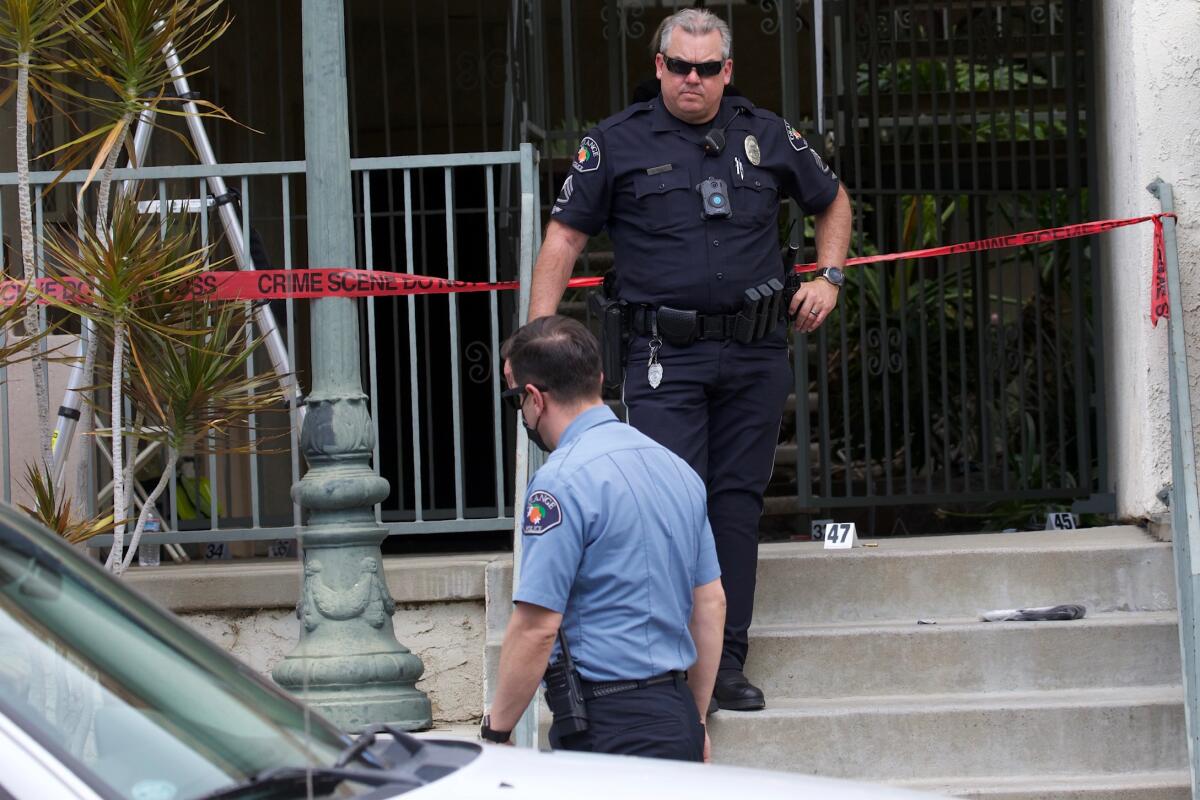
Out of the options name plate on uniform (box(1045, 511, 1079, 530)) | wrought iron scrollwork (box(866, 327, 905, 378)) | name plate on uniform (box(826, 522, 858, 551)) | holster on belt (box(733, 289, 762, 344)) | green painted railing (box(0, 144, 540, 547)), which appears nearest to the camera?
holster on belt (box(733, 289, 762, 344))

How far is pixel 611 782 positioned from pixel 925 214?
966 centimetres

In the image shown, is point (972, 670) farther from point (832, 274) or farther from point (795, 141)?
point (795, 141)

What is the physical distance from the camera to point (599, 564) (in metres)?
3.25

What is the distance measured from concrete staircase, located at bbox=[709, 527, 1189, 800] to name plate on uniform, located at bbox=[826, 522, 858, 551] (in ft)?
0.35

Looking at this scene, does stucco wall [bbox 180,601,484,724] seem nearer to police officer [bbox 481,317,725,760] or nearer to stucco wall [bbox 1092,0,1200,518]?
police officer [bbox 481,317,725,760]

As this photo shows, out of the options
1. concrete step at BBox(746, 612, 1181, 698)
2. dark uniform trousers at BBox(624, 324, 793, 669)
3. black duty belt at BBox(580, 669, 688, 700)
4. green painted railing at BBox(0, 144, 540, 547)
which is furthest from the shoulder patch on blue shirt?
concrete step at BBox(746, 612, 1181, 698)

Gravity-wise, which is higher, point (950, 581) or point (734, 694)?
point (950, 581)

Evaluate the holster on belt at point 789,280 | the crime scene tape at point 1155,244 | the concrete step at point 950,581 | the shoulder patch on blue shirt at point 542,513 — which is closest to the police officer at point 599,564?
the shoulder patch on blue shirt at point 542,513

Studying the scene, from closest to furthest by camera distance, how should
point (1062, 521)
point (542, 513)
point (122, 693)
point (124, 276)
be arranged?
point (122, 693) → point (542, 513) → point (124, 276) → point (1062, 521)

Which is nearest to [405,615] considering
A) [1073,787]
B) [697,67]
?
[697,67]

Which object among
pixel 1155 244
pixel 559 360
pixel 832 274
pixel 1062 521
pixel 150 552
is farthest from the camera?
pixel 1062 521

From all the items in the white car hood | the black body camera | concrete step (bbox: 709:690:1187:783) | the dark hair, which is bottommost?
concrete step (bbox: 709:690:1187:783)

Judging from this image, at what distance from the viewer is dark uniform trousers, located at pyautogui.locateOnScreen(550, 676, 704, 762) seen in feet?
10.7

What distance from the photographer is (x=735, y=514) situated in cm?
491
